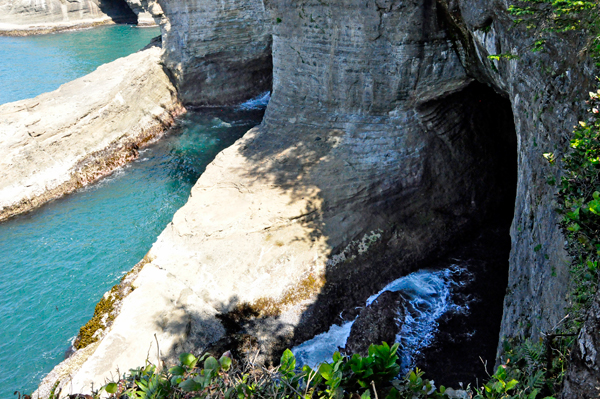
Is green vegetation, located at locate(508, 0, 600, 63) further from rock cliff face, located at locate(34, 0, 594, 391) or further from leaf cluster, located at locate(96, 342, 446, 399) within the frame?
leaf cluster, located at locate(96, 342, 446, 399)

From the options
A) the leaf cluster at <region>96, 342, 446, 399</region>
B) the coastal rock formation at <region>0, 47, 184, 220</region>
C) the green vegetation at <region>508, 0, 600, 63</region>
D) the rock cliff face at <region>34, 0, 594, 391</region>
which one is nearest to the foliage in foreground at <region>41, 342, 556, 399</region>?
the leaf cluster at <region>96, 342, 446, 399</region>

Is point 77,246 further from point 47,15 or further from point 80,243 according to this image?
point 47,15

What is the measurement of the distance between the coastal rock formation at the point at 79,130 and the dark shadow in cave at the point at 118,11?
85.7 feet

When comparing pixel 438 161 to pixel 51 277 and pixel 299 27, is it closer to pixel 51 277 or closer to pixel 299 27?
pixel 299 27

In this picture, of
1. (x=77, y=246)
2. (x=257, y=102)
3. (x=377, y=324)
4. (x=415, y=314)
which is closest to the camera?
(x=377, y=324)

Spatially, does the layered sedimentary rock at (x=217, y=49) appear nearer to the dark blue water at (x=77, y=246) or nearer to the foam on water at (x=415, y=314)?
the dark blue water at (x=77, y=246)

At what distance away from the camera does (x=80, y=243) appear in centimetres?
1309

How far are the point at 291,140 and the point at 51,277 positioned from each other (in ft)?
24.4

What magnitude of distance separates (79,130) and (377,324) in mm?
13920

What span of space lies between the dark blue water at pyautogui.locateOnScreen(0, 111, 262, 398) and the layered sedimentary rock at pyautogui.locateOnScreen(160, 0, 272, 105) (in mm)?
3201

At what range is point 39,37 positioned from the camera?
38.6m

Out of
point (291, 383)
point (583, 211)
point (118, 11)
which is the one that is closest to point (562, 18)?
point (583, 211)

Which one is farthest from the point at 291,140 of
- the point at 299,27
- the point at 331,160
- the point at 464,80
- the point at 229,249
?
the point at 464,80

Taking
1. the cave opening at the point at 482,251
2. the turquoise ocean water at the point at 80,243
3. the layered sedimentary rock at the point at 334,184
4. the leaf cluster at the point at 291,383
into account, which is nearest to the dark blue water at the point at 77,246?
the turquoise ocean water at the point at 80,243
